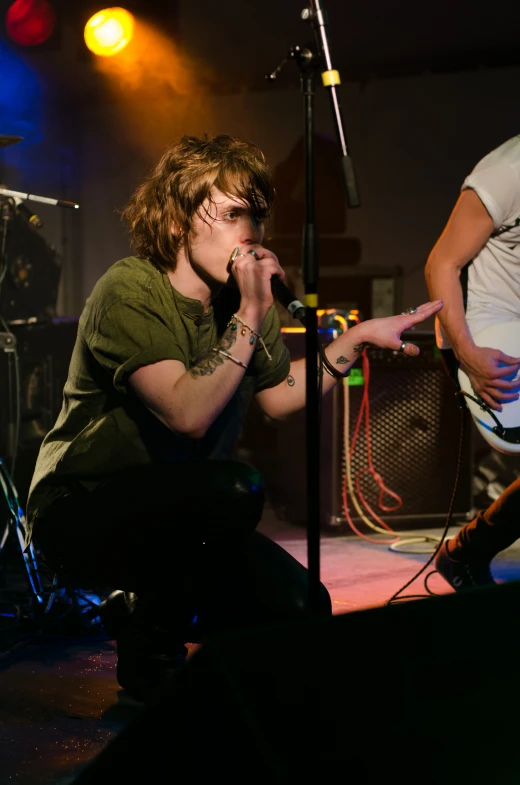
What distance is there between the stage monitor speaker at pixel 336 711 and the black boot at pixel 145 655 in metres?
0.86

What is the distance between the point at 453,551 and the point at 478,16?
12.6ft

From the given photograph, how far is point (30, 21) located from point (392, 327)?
356cm

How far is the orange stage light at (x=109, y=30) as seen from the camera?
496cm

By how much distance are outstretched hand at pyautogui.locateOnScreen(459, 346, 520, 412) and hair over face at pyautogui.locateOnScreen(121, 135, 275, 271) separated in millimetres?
844

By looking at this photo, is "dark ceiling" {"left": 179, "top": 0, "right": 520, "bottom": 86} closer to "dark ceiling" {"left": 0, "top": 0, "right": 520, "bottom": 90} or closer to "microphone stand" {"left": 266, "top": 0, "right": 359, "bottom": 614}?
"dark ceiling" {"left": 0, "top": 0, "right": 520, "bottom": 90}

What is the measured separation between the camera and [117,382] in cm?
174

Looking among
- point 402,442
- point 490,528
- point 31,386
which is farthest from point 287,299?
point 402,442

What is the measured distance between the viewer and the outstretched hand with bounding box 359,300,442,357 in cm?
183

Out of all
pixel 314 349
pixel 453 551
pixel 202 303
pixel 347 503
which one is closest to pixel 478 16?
pixel 347 503

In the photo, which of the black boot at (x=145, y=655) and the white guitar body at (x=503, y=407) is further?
the white guitar body at (x=503, y=407)

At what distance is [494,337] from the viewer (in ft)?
8.39

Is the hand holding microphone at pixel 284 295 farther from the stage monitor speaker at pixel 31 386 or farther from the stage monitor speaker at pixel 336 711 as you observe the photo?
the stage monitor speaker at pixel 31 386

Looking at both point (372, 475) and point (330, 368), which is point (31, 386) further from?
point (330, 368)

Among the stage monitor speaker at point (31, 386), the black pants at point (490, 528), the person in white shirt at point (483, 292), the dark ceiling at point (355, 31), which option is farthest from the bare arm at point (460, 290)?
the dark ceiling at point (355, 31)
